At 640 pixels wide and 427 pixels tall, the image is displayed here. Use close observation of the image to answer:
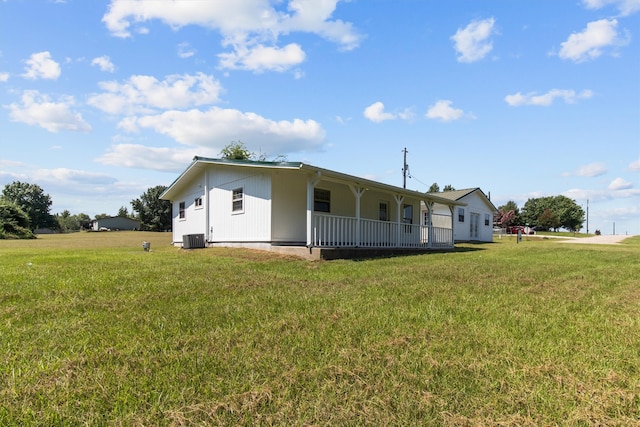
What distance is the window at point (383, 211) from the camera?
1730 centimetres

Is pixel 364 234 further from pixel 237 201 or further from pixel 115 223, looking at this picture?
pixel 115 223

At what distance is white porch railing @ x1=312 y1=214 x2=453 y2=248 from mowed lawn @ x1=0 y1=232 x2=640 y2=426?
6448 mm

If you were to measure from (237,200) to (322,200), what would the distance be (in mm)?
3190

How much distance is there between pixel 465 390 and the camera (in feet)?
8.09

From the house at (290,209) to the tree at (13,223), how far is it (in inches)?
975

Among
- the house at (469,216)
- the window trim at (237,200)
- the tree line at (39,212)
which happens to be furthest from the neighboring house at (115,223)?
the window trim at (237,200)

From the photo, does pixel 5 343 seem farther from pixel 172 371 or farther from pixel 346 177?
pixel 346 177

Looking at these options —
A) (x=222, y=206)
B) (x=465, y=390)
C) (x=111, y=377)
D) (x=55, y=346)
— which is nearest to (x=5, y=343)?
(x=55, y=346)

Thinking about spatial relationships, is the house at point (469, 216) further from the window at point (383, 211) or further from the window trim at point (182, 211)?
the window trim at point (182, 211)

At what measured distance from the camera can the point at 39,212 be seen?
3027 inches

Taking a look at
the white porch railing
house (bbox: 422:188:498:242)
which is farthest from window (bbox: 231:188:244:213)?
house (bbox: 422:188:498:242)

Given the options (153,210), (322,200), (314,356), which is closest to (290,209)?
(322,200)

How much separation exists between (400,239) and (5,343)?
13753 millimetres

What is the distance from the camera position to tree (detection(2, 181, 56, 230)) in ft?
248
